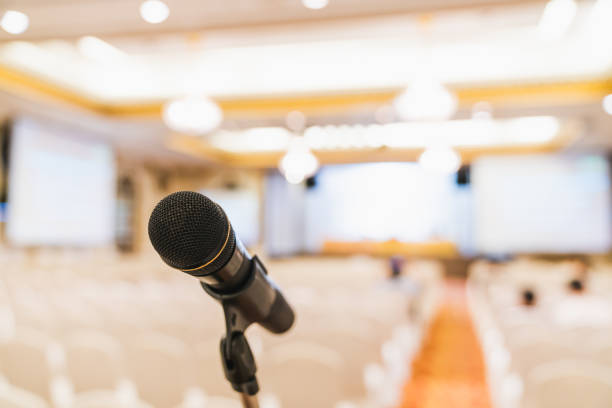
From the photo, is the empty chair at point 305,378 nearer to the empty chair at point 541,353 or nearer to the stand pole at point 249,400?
the empty chair at point 541,353

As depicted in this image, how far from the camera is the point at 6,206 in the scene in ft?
28.2

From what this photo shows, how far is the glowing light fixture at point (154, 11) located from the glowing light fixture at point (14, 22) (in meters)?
0.80

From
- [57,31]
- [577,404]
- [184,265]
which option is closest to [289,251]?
[57,31]

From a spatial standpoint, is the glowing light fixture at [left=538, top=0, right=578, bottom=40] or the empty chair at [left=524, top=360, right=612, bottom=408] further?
the glowing light fixture at [left=538, top=0, right=578, bottom=40]

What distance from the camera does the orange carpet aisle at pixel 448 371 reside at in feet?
13.5

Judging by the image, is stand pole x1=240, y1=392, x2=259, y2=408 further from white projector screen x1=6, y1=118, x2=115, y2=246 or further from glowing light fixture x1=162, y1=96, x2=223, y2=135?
white projector screen x1=6, y1=118, x2=115, y2=246

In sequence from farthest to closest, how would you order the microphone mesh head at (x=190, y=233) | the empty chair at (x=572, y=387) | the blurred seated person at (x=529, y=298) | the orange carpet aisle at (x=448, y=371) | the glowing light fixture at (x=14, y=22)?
the blurred seated person at (x=529, y=298) → the orange carpet aisle at (x=448, y=371) → the glowing light fixture at (x=14, y=22) → the empty chair at (x=572, y=387) → the microphone mesh head at (x=190, y=233)

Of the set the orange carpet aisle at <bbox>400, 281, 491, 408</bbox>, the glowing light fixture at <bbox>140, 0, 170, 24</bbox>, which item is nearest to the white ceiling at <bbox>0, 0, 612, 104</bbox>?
the glowing light fixture at <bbox>140, 0, 170, 24</bbox>

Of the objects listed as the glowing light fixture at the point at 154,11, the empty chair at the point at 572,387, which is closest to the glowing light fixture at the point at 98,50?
the glowing light fixture at the point at 154,11

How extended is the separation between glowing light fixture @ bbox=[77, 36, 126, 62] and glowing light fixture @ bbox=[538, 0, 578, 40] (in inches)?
226

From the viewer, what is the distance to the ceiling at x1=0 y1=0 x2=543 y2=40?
133 inches

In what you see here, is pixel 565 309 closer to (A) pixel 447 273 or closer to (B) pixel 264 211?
(A) pixel 447 273

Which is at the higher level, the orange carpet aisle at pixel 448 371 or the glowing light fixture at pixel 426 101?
the glowing light fixture at pixel 426 101

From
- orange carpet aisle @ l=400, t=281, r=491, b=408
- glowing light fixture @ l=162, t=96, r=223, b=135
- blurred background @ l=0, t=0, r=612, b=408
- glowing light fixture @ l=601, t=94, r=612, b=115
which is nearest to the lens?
blurred background @ l=0, t=0, r=612, b=408
